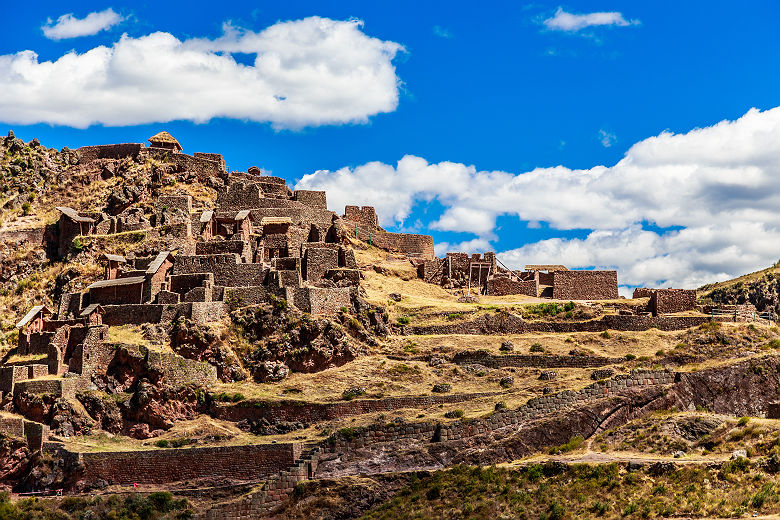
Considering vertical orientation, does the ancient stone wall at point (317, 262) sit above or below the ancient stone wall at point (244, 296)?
above

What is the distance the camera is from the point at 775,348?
6594 cm

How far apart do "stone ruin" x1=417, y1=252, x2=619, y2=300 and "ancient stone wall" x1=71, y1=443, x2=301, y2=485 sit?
30921mm

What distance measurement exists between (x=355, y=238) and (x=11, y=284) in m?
25.8

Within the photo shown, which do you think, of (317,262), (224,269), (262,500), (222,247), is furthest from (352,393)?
(222,247)

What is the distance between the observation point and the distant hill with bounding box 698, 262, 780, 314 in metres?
91.7

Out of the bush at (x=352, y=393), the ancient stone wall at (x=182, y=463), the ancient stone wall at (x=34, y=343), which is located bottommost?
the ancient stone wall at (x=182, y=463)

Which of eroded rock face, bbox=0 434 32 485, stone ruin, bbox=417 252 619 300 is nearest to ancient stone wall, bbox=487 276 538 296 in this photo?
stone ruin, bbox=417 252 619 300

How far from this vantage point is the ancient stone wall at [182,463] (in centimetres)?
5838

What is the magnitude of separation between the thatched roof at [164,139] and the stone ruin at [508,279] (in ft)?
75.1

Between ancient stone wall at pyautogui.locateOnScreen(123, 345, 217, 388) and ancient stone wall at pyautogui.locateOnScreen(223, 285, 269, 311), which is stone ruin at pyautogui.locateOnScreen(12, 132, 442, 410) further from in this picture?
ancient stone wall at pyautogui.locateOnScreen(123, 345, 217, 388)

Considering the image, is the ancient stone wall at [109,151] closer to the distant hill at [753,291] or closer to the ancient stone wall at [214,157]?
the ancient stone wall at [214,157]

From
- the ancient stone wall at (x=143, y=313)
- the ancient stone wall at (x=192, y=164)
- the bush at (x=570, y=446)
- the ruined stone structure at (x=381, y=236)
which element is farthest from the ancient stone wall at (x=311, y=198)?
the bush at (x=570, y=446)

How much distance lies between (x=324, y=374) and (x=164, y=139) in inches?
1367

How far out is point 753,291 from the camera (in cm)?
9375
